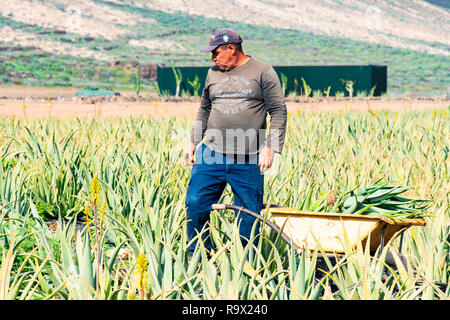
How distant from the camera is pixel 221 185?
377 cm

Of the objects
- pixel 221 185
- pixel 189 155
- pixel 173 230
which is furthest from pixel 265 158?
pixel 173 230

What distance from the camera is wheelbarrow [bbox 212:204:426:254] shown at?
2.96 m

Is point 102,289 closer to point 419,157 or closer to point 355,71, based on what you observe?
point 419,157

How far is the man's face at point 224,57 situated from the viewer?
3643mm

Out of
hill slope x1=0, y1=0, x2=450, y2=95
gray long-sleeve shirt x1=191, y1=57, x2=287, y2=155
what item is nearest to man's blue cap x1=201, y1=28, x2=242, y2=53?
gray long-sleeve shirt x1=191, y1=57, x2=287, y2=155

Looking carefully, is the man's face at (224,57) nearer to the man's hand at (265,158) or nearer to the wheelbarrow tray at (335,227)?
the man's hand at (265,158)

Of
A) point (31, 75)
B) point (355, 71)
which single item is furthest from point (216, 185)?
point (31, 75)

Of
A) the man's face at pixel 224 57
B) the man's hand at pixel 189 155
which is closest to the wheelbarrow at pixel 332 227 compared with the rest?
the man's hand at pixel 189 155

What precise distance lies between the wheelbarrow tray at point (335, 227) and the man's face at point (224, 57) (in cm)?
96

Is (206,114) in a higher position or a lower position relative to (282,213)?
higher

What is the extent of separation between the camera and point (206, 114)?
158 inches

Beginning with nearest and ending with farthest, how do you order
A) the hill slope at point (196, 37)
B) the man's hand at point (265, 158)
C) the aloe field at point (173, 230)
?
the aloe field at point (173, 230), the man's hand at point (265, 158), the hill slope at point (196, 37)

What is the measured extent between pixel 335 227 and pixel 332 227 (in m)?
0.01
